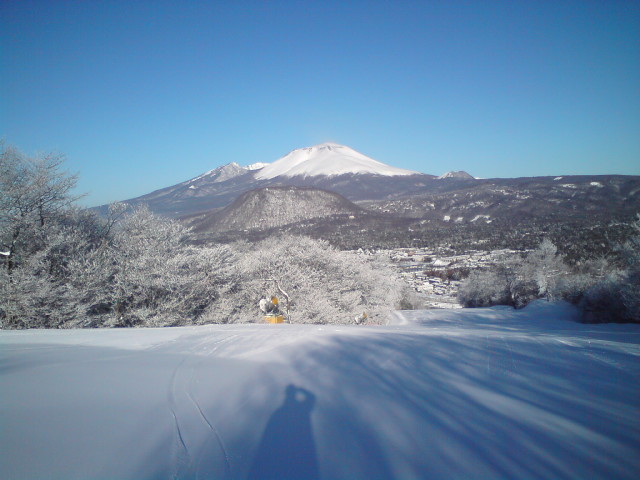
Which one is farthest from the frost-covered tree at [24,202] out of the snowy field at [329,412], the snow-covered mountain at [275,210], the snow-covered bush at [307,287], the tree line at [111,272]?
the snow-covered mountain at [275,210]

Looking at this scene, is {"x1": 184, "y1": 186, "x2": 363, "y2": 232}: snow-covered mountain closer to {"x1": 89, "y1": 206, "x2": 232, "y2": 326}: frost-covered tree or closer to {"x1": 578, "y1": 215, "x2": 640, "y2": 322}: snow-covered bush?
Result: {"x1": 89, "y1": 206, "x2": 232, "y2": 326}: frost-covered tree

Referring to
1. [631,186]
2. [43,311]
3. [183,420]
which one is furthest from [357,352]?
[631,186]

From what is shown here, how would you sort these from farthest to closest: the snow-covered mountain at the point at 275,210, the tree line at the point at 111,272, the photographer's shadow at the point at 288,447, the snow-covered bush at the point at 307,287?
the snow-covered mountain at the point at 275,210
the snow-covered bush at the point at 307,287
the tree line at the point at 111,272
the photographer's shadow at the point at 288,447

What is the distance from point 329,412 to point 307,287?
12977 millimetres

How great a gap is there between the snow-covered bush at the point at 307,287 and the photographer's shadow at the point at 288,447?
10712mm

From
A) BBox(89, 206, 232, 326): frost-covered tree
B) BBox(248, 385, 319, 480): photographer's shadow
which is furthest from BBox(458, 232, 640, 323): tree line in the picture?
BBox(248, 385, 319, 480): photographer's shadow

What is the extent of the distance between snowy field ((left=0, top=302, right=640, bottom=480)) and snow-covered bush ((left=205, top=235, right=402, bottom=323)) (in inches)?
391

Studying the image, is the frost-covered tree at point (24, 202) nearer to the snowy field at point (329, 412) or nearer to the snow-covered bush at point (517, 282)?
the snowy field at point (329, 412)

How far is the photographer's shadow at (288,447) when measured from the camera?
1.57 meters

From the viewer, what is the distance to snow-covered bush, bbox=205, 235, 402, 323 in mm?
13996

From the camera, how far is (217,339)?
12.4 feet

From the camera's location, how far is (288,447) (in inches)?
68.1

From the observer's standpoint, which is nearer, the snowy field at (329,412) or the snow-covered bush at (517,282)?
the snowy field at (329,412)

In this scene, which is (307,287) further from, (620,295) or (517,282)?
(517,282)
